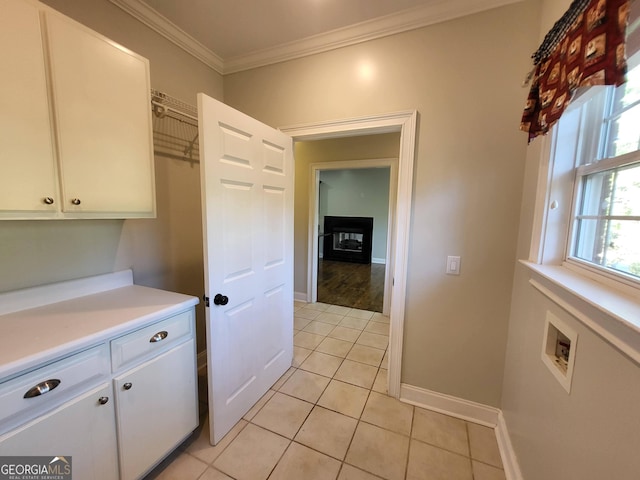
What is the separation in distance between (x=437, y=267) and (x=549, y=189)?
0.74m

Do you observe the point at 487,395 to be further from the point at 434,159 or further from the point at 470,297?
the point at 434,159

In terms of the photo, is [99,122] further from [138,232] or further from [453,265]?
[453,265]

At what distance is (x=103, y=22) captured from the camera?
59.3 inches

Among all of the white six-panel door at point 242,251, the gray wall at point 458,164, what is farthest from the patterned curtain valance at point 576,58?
the white six-panel door at point 242,251

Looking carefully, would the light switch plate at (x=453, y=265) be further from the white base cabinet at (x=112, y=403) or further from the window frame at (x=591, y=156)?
the white base cabinet at (x=112, y=403)

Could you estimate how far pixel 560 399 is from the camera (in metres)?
0.98

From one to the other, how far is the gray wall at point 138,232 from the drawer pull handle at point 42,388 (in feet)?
2.21

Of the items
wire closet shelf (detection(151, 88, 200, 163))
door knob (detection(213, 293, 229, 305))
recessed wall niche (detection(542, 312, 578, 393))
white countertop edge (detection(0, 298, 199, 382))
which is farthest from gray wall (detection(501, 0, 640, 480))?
wire closet shelf (detection(151, 88, 200, 163))

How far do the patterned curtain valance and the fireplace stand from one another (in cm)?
544

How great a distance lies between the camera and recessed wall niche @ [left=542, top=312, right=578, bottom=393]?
923 mm

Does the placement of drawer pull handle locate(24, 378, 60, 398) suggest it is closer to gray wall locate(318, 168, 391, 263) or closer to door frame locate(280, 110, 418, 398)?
door frame locate(280, 110, 418, 398)

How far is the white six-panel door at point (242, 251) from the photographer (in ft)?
4.60

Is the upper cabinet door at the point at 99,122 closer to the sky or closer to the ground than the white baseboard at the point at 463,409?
closer to the sky

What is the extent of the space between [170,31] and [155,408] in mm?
2400
